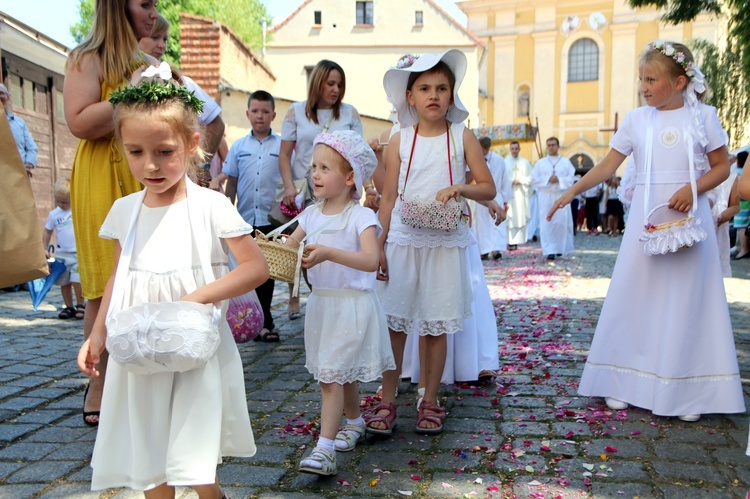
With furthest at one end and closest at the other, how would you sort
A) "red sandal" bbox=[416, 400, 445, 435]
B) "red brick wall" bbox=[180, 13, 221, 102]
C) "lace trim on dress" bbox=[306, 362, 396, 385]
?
"red brick wall" bbox=[180, 13, 221, 102]
"red sandal" bbox=[416, 400, 445, 435]
"lace trim on dress" bbox=[306, 362, 396, 385]

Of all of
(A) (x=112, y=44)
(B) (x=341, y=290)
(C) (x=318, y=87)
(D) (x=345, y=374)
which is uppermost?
(C) (x=318, y=87)

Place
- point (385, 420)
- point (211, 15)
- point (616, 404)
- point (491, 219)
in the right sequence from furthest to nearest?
point (211, 15) < point (491, 219) < point (616, 404) < point (385, 420)

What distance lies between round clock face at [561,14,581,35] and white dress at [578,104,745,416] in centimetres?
4615

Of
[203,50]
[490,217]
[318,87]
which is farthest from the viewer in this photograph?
[203,50]

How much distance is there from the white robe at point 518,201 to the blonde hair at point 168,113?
1559 cm

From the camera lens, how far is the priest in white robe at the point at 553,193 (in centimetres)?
1472

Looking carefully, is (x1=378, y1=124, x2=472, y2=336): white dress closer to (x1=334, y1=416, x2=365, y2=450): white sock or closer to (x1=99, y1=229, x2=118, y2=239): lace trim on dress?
(x1=334, y1=416, x2=365, y2=450): white sock

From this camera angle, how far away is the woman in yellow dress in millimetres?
3881

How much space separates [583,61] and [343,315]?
4783cm

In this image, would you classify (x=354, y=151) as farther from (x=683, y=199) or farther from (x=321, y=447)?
(x=683, y=199)

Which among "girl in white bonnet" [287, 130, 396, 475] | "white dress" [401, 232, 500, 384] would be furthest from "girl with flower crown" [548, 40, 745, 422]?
"girl in white bonnet" [287, 130, 396, 475]

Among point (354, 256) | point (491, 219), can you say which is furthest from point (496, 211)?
point (491, 219)

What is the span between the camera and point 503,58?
48625 mm

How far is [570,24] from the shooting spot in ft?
157
